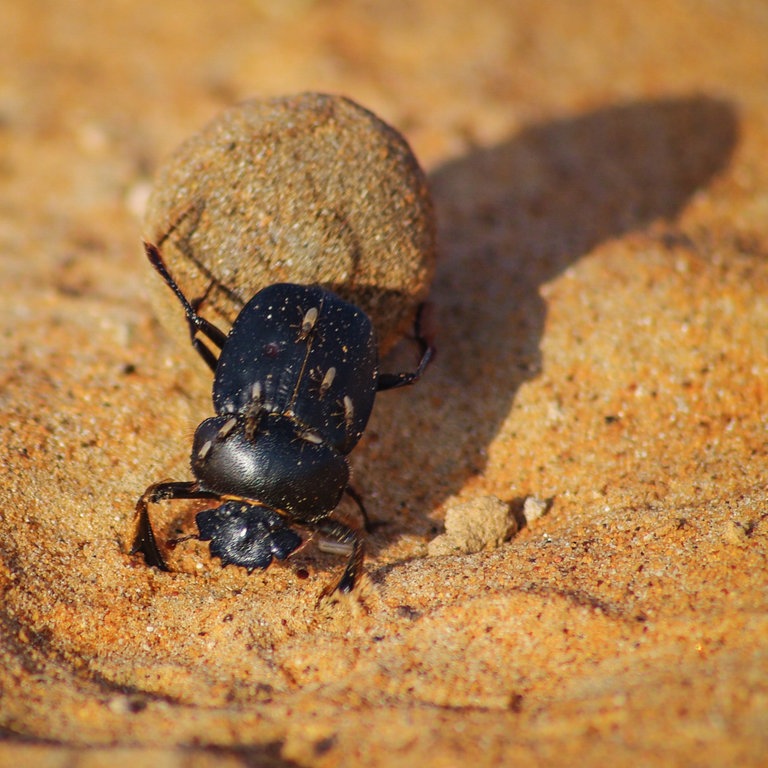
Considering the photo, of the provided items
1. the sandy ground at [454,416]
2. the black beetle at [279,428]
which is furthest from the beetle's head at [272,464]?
the sandy ground at [454,416]

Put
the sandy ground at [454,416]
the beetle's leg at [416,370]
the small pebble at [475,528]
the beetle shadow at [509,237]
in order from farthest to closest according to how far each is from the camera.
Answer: the beetle shadow at [509,237], the beetle's leg at [416,370], the small pebble at [475,528], the sandy ground at [454,416]

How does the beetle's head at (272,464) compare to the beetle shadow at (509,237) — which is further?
the beetle shadow at (509,237)

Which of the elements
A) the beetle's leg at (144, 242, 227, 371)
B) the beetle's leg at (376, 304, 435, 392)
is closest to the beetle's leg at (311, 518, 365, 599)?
the beetle's leg at (376, 304, 435, 392)

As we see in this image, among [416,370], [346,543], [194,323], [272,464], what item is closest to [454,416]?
[416,370]

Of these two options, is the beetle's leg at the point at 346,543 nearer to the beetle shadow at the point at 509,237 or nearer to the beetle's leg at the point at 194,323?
the beetle shadow at the point at 509,237

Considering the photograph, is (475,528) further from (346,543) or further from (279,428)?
(279,428)
